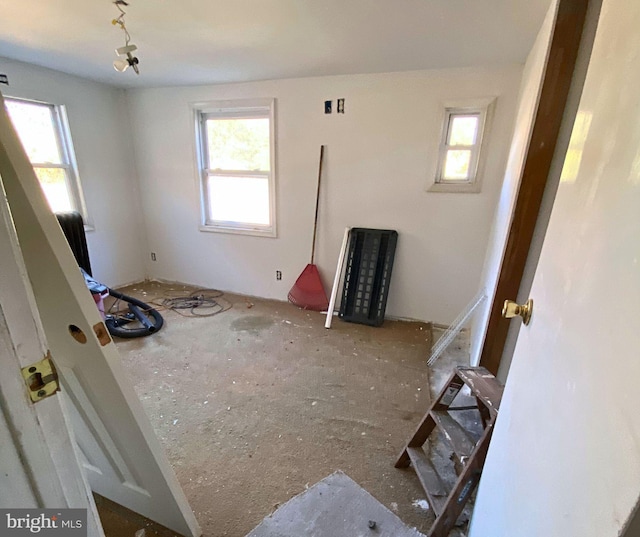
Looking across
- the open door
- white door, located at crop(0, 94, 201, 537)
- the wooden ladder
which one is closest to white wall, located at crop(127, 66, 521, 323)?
the open door

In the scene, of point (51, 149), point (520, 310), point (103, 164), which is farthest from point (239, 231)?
point (520, 310)

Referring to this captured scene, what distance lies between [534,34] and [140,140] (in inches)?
149

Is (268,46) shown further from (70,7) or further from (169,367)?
(169,367)

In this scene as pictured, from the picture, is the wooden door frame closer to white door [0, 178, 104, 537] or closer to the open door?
the open door

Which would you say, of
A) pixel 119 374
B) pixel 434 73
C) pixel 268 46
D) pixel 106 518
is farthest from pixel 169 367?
pixel 434 73

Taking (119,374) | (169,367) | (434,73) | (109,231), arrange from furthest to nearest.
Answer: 1. (109,231)
2. (434,73)
3. (169,367)
4. (119,374)

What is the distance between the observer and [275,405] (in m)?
1.94

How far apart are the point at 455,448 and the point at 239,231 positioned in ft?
9.52

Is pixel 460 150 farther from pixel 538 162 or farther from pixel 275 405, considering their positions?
pixel 275 405

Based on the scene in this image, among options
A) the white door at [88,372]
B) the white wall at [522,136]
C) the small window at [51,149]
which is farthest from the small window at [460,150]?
→ the small window at [51,149]

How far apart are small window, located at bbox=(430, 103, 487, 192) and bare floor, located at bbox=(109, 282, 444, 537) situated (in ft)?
4.50

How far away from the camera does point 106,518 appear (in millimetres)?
1287

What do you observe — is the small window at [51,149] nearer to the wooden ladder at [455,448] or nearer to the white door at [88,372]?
the white door at [88,372]

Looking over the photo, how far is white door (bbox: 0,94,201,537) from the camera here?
24.9 inches
